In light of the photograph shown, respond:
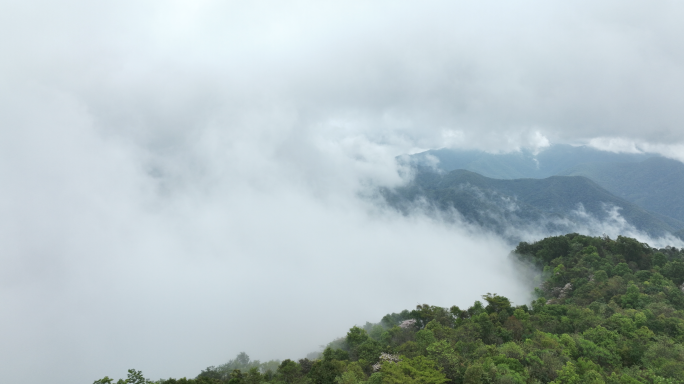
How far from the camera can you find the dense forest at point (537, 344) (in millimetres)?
43406

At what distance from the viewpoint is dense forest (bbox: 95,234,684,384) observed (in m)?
43.4

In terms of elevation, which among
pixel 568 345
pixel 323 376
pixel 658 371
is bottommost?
pixel 658 371

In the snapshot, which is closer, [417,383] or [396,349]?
[417,383]

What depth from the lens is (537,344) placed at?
176ft

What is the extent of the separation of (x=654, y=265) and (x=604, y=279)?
1033 inches

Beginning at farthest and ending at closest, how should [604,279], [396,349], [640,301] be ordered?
[604,279] < [640,301] < [396,349]

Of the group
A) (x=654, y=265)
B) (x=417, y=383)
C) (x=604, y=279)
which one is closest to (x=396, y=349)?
(x=417, y=383)

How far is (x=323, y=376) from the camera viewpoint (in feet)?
172

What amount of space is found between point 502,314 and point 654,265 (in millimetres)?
65472

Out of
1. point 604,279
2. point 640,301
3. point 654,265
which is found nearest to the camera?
point 640,301

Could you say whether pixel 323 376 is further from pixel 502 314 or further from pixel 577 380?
pixel 502 314

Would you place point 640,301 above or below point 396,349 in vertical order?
below

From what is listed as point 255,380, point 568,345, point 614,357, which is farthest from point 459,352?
point 255,380

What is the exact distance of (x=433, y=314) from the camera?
270 feet
